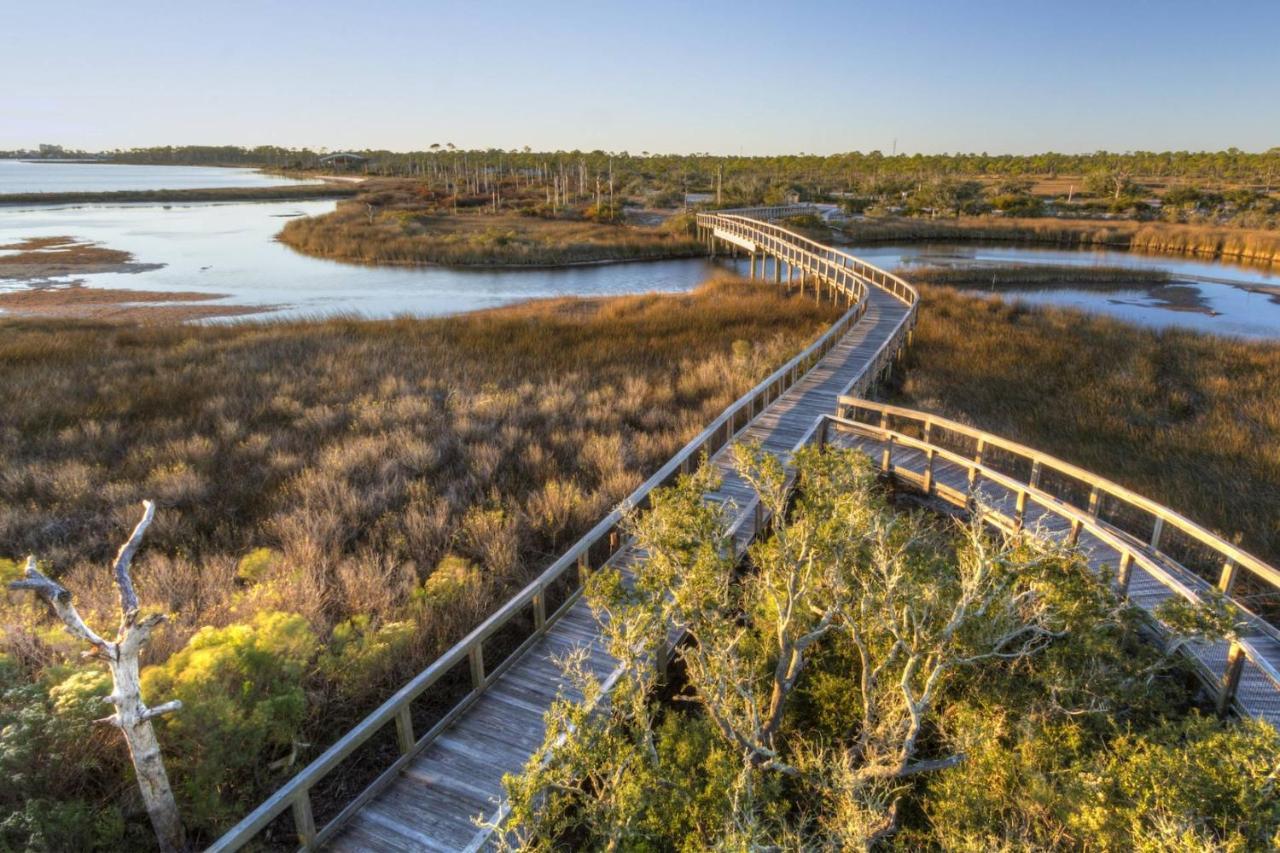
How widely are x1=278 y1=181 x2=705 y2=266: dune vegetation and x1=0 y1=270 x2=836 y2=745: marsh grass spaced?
912 inches

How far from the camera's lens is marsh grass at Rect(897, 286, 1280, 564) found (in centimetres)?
1198

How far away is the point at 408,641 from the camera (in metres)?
6.57

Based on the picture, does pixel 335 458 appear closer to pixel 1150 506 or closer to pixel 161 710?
pixel 161 710

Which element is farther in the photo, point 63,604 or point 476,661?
point 476,661

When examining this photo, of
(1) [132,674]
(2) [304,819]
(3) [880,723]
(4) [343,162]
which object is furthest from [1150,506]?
(4) [343,162]

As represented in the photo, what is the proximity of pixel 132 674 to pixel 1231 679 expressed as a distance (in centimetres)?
869

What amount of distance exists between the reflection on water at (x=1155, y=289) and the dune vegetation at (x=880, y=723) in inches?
1040

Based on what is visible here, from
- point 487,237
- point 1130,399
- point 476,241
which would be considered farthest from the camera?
point 487,237

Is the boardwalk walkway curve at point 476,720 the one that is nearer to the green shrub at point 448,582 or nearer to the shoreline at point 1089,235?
the green shrub at point 448,582

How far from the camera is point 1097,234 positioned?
48938 millimetres

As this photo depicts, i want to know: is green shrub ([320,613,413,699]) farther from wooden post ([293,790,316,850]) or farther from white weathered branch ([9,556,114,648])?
white weathered branch ([9,556,114,648])

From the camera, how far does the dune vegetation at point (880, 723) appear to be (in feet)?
13.5

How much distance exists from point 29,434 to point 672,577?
13904 millimetres

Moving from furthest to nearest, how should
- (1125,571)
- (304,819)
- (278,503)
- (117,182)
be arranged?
(117,182)
(278,503)
(1125,571)
(304,819)
